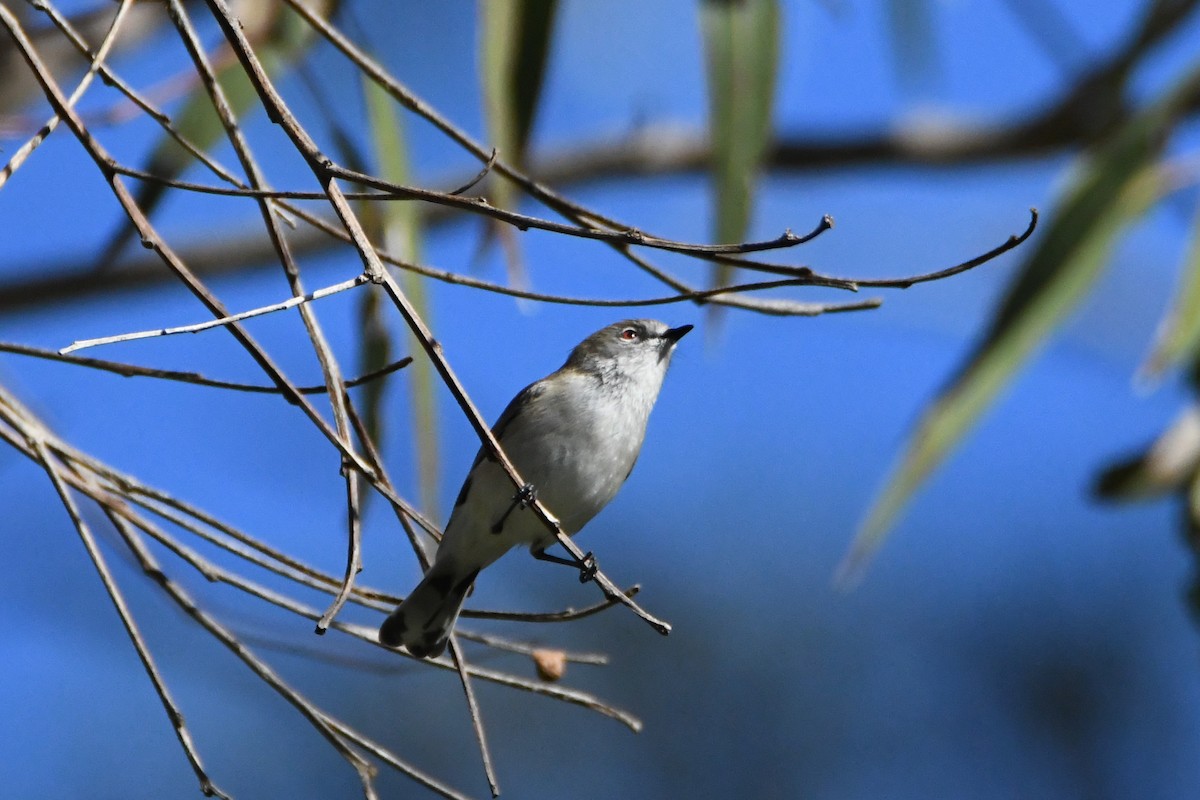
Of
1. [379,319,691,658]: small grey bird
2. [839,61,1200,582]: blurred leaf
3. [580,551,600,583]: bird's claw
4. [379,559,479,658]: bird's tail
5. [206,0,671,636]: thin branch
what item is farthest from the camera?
[839,61,1200,582]: blurred leaf

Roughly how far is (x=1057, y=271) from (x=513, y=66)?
5.25ft

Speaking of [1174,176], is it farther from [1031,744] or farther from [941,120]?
[1031,744]

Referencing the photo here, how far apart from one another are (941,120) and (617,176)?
4.64 ft

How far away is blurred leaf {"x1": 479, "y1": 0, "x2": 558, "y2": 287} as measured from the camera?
8.63 feet

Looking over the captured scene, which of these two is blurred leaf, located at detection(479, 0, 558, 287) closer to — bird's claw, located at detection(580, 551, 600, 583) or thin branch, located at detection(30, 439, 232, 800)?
bird's claw, located at detection(580, 551, 600, 583)

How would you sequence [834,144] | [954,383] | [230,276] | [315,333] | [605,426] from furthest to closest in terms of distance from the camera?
[834,144] < [230,276] < [954,383] < [605,426] < [315,333]

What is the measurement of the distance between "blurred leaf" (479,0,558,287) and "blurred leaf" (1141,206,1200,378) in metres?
1.37

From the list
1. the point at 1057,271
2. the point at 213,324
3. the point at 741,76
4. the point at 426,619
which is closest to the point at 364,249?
the point at 213,324

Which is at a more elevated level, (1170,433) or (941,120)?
(941,120)

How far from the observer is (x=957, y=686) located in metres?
→ 9.02

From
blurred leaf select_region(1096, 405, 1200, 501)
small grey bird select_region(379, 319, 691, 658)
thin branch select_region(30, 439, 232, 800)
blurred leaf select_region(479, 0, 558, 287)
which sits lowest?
thin branch select_region(30, 439, 232, 800)

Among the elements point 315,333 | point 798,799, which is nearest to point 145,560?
point 315,333

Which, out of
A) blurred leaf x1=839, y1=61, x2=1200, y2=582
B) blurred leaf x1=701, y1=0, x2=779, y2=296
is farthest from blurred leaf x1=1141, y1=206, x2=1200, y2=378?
blurred leaf x1=701, y1=0, x2=779, y2=296

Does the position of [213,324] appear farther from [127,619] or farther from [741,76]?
[741,76]
